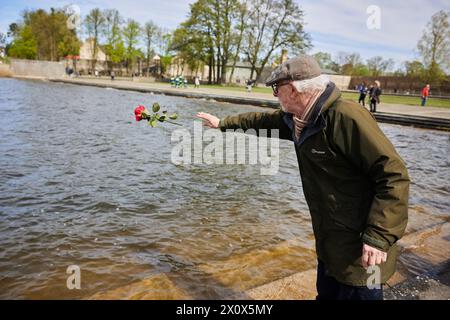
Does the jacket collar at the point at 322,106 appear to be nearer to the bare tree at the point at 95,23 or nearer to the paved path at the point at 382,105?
the paved path at the point at 382,105

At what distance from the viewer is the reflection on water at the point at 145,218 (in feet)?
14.6

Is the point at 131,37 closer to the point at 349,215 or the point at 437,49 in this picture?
the point at 437,49

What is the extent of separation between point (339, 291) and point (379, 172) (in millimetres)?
968

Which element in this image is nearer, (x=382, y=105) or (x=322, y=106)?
(x=322, y=106)

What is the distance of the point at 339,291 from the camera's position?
2510mm

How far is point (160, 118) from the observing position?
11.4 feet

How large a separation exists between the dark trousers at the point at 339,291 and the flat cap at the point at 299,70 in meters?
1.45

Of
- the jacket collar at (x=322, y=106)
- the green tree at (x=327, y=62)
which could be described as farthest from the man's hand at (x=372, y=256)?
the green tree at (x=327, y=62)

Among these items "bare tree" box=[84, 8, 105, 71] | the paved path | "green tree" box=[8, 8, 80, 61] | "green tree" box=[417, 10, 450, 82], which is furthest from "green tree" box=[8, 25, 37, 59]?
"green tree" box=[417, 10, 450, 82]

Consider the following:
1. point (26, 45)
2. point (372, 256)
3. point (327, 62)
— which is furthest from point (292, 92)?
point (327, 62)

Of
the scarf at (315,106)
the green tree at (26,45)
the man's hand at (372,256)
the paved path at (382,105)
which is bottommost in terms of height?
the man's hand at (372,256)

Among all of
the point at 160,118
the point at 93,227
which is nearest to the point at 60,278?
the point at 93,227
